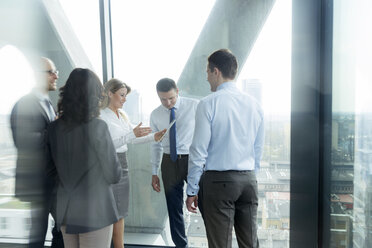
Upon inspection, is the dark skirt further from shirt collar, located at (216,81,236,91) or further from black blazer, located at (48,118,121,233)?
shirt collar, located at (216,81,236,91)

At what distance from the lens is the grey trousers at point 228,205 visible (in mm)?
1535

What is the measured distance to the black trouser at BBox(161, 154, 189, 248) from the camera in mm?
2330

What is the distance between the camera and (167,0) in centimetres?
271

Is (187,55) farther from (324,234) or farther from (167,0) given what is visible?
(324,234)

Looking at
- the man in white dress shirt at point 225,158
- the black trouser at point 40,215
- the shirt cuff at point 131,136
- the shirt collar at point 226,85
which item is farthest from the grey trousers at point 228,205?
the black trouser at point 40,215

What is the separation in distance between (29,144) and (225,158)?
1334 millimetres

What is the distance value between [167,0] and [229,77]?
4.93 feet

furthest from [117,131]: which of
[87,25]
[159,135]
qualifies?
[87,25]

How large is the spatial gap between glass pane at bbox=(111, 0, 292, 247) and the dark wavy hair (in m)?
1.38

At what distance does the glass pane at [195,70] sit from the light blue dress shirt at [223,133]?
2.95 ft

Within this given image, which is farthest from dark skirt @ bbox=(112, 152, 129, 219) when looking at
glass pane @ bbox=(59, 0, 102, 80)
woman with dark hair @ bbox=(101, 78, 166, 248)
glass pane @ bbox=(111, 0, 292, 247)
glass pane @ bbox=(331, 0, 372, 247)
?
glass pane @ bbox=(331, 0, 372, 247)

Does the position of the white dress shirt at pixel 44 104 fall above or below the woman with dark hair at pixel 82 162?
above

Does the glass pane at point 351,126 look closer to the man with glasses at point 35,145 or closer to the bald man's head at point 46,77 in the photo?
the man with glasses at point 35,145

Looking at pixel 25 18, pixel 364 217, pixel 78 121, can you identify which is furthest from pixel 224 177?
pixel 25 18
